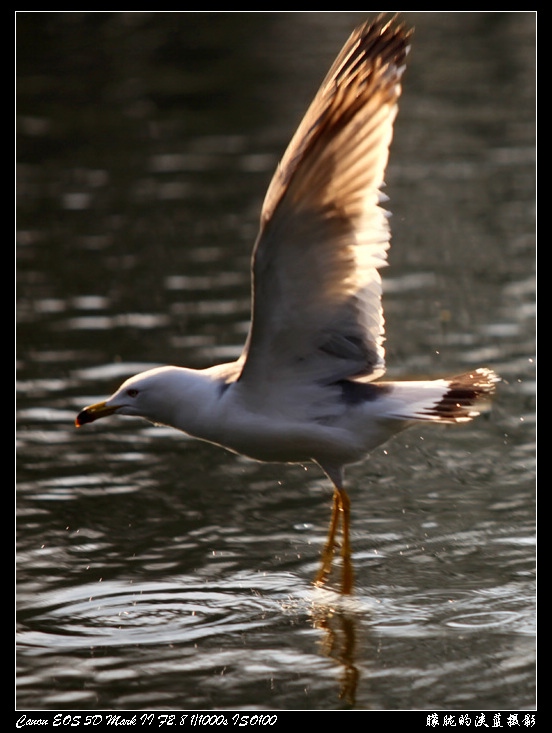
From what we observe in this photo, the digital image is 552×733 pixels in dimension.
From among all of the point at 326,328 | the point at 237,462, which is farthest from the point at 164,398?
the point at 237,462

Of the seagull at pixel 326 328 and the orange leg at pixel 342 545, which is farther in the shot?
the orange leg at pixel 342 545

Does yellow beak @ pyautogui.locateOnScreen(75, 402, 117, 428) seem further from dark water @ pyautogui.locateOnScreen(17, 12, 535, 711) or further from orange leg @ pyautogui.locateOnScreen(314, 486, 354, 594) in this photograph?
orange leg @ pyautogui.locateOnScreen(314, 486, 354, 594)

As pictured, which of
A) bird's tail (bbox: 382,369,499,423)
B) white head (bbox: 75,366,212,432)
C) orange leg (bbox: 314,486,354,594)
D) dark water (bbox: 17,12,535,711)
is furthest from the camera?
orange leg (bbox: 314,486,354,594)

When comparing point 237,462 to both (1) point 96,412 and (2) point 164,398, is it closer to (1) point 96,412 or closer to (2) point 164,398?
(1) point 96,412

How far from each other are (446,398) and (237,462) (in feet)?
8.12

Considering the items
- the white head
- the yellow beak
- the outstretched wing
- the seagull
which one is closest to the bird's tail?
the seagull

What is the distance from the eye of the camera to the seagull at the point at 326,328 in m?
6.33

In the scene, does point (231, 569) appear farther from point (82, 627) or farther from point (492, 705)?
point (492, 705)

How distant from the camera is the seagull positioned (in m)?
6.33

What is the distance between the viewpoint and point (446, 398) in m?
6.87

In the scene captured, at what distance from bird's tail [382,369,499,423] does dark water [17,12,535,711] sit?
88 centimetres

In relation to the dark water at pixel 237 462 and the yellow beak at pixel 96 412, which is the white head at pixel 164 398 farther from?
the dark water at pixel 237 462

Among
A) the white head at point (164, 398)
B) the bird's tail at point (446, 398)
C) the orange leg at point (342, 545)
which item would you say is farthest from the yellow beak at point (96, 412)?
the bird's tail at point (446, 398)
